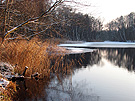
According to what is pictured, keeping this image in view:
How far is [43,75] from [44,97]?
2013mm

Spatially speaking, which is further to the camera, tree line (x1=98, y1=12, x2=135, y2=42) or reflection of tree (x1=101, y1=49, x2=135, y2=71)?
tree line (x1=98, y1=12, x2=135, y2=42)

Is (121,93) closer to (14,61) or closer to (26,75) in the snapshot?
(26,75)

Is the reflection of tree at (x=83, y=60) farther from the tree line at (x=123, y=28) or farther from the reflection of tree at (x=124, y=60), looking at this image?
the tree line at (x=123, y=28)

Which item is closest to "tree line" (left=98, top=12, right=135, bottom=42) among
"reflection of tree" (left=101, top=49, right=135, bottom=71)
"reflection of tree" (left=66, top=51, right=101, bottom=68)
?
"reflection of tree" (left=101, top=49, right=135, bottom=71)

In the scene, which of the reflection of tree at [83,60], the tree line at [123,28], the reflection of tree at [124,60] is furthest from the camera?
the tree line at [123,28]

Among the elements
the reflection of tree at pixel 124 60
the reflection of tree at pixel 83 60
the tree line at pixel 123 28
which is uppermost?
the tree line at pixel 123 28

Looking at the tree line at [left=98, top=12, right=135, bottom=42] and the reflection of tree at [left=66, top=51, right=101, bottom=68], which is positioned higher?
the tree line at [left=98, top=12, right=135, bottom=42]

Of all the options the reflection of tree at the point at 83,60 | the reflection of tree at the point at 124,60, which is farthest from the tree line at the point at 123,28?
the reflection of tree at the point at 83,60

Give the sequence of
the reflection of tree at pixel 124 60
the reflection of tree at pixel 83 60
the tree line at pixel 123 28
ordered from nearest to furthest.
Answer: the reflection of tree at pixel 124 60, the reflection of tree at pixel 83 60, the tree line at pixel 123 28

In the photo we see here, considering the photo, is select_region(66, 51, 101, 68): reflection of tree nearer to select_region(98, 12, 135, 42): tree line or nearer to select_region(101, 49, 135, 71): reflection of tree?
select_region(101, 49, 135, 71): reflection of tree

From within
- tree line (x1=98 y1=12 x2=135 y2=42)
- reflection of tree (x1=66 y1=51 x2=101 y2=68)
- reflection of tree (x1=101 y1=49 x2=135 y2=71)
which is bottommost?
reflection of tree (x1=101 y1=49 x2=135 y2=71)

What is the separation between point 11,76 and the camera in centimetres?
654

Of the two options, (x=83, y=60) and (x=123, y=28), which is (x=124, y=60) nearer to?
(x=83, y=60)

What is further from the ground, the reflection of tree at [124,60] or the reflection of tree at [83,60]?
the reflection of tree at [83,60]
